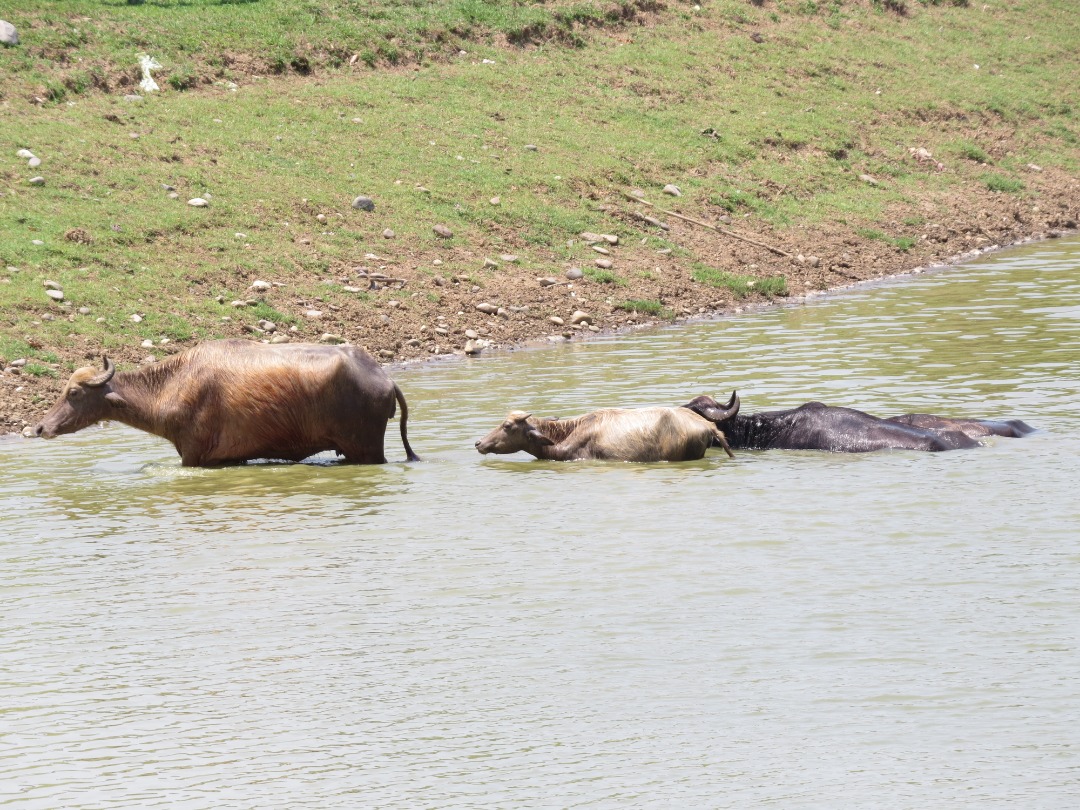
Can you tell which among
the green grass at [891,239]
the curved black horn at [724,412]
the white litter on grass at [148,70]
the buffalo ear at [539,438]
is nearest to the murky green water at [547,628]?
the buffalo ear at [539,438]

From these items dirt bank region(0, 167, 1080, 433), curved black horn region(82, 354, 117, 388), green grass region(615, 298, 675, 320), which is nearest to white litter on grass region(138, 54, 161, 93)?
dirt bank region(0, 167, 1080, 433)

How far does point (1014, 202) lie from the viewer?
28406 millimetres

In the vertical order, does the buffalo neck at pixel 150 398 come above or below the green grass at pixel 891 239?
above

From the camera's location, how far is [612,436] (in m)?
12.4

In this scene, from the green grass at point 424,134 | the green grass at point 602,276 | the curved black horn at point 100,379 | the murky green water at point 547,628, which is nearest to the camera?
the murky green water at point 547,628

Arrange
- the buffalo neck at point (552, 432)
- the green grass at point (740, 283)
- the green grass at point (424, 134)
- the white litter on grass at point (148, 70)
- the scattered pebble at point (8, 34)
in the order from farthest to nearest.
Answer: the white litter on grass at point (148, 70) < the scattered pebble at point (8, 34) < the green grass at point (740, 283) < the green grass at point (424, 134) < the buffalo neck at point (552, 432)

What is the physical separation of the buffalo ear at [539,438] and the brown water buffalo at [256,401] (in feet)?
3.37

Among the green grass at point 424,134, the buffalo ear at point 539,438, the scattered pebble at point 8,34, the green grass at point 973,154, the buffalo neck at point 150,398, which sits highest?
the scattered pebble at point 8,34

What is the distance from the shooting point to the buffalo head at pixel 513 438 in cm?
1242

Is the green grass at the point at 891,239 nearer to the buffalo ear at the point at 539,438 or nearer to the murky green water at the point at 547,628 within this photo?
the murky green water at the point at 547,628

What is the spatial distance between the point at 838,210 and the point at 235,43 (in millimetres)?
10954

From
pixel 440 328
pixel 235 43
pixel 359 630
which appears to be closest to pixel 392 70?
pixel 235 43

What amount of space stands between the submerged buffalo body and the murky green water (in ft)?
0.84

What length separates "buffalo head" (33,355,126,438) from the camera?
12.8m
